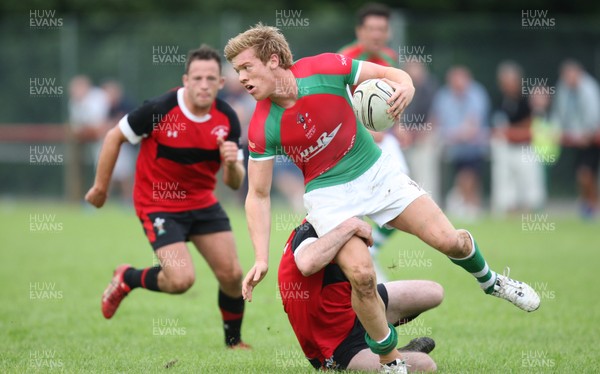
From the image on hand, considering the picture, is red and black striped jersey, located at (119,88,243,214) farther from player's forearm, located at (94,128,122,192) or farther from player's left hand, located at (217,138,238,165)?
player's left hand, located at (217,138,238,165)

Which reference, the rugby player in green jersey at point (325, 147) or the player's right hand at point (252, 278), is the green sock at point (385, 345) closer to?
the rugby player in green jersey at point (325, 147)

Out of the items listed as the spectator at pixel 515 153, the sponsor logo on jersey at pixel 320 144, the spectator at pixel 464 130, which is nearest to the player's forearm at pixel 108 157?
the sponsor logo on jersey at pixel 320 144

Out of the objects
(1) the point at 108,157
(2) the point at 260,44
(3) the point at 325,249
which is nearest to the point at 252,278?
(3) the point at 325,249

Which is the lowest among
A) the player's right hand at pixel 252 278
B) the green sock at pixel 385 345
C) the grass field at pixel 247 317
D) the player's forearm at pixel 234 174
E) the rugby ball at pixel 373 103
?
A: the grass field at pixel 247 317

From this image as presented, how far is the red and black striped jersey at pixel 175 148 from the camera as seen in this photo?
6758 mm

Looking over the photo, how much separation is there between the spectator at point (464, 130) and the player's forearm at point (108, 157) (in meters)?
10.1

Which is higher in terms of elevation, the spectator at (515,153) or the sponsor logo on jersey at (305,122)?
the sponsor logo on jersey at (305,122)

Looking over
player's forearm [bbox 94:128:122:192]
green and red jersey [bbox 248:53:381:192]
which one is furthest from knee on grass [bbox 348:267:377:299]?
player's forearm [bbox 94:128:122:192]

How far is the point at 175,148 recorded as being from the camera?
22.5 feet

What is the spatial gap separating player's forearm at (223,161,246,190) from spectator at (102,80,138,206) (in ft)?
38.2

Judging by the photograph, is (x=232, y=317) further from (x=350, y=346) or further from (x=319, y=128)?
(x=319, y=128)

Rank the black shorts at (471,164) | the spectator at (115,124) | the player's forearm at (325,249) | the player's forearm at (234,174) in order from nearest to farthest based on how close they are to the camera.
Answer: the player's forearm at (325,249)
the player's forearm at (234,174)
the black shorts at (471,164)
the spectator at (115,124)

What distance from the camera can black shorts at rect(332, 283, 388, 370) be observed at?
18.0 ft

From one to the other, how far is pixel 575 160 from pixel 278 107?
44.7 feet
